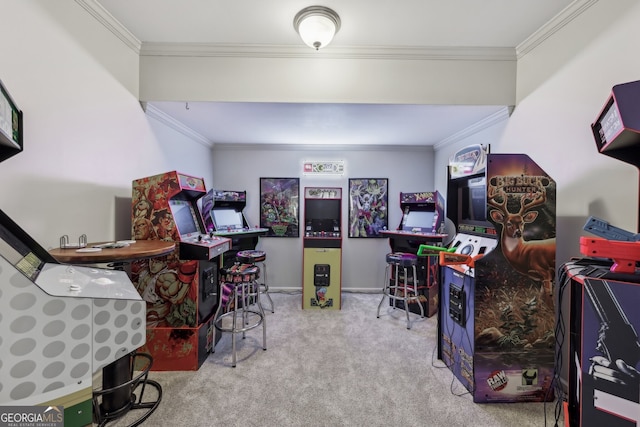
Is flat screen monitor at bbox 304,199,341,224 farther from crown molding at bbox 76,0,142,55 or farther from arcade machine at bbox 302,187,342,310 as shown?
crown molding at bbox 76,0,142,55

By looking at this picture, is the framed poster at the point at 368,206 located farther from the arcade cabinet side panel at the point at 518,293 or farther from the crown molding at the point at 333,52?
the arcade cabinet side panel at the point at 518,293

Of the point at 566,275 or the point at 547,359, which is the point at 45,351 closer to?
the point at 566,275

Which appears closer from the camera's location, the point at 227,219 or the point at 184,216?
the point at 184,216

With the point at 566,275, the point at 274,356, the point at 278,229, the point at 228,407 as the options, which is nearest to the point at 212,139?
the point at 278,229

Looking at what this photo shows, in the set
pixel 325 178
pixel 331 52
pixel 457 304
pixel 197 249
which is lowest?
pixel 457 304

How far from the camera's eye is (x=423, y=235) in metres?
3.23

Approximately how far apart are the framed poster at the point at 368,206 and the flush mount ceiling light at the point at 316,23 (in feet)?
7.92

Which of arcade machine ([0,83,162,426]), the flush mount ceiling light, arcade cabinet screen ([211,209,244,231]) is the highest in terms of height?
the flush mount ceiling light

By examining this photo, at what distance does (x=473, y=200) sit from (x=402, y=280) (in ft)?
5.41

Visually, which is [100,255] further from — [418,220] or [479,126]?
[479,126]

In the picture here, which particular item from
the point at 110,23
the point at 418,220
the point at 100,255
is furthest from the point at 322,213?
the point at 110,23

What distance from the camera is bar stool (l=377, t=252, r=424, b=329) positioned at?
10.2 feet

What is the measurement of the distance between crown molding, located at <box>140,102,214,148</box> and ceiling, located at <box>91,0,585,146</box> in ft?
0.09

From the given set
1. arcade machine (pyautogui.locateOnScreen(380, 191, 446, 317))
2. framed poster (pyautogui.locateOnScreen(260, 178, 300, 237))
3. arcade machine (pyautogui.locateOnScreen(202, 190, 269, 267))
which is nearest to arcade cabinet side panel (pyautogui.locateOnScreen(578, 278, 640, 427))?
arcade machine (pyautogui.locateOnScreen(380, 191, 446, 317))
